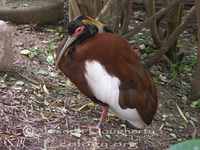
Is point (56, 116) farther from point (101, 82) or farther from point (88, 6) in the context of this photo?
point (88, 6)

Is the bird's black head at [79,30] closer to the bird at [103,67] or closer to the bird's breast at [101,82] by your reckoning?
the bird at [103,67]

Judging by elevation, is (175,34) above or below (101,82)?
below

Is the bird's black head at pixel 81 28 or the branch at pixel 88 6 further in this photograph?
the branch at pixel 88 6

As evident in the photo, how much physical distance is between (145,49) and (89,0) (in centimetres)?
153

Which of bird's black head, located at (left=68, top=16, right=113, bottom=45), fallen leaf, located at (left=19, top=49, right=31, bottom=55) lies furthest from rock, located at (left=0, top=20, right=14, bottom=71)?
bird's black head, located at (left=68, top=16, right=113, bottom=45)

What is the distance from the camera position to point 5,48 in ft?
9.99

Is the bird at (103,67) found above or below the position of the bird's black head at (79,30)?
below

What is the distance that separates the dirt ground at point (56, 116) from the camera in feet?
8.09

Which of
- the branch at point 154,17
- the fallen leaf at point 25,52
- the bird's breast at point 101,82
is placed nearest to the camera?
the bird's breast at point 101,82

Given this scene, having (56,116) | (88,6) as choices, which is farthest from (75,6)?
(56,116)

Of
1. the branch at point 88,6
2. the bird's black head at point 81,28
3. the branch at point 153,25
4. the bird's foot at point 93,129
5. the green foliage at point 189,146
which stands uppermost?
the bird's black head at point 81,28

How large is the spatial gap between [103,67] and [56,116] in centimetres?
81

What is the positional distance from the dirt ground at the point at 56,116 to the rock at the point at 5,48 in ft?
0.37

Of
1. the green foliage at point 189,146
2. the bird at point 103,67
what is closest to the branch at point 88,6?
the bird at point 103,67
